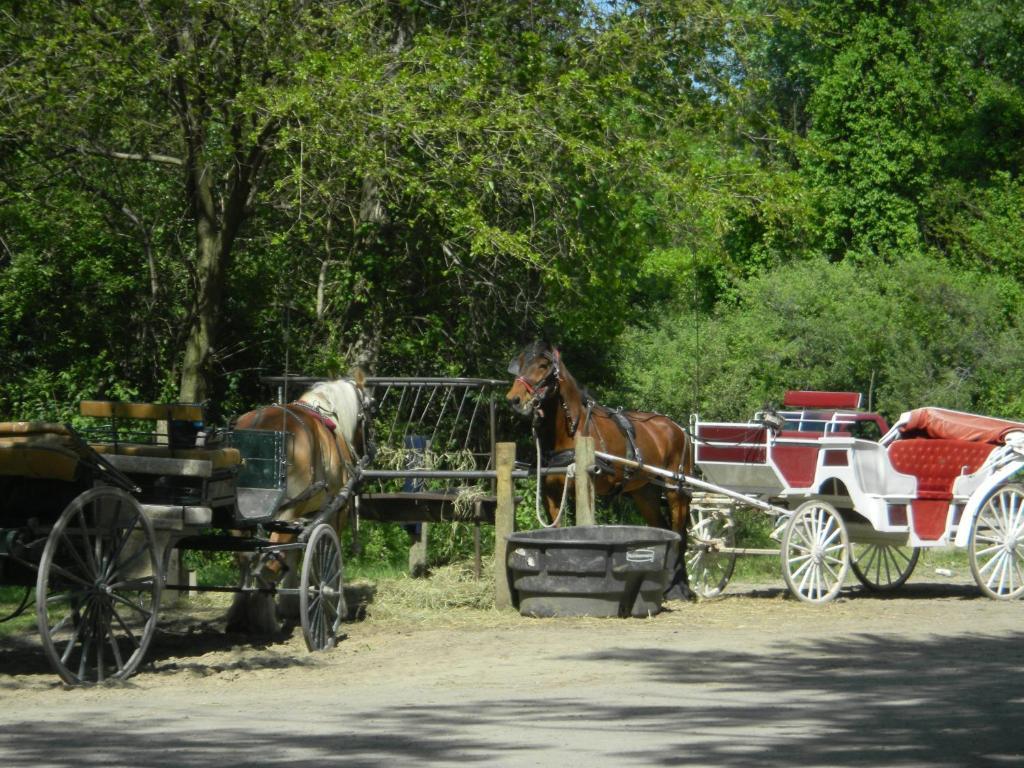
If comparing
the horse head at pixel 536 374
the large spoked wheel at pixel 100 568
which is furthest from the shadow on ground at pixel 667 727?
the horse head at pixel 536 374

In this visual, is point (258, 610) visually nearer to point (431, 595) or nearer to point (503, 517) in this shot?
point (503, 517)

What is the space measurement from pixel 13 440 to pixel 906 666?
5.78 metres

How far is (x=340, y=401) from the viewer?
13.0 m

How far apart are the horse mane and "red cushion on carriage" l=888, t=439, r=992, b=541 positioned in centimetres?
540

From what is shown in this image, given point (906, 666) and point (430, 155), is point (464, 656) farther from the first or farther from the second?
point (430, 155)

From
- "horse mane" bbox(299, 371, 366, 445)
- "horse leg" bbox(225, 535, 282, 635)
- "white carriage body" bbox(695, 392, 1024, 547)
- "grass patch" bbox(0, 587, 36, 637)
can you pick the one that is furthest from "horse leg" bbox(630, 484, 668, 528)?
"grass patch" bbox(0, 587, 36, 637)

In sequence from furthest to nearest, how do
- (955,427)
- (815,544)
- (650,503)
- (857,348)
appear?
(857,348) < (650,503) < (955,427) < (815,544)

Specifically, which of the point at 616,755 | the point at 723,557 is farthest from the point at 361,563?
the point at 616,755

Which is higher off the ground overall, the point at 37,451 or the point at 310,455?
the point at 37,451

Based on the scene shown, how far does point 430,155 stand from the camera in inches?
602

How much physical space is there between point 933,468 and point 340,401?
5925mm

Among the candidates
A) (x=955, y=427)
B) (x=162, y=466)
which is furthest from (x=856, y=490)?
(x=162, y=466)

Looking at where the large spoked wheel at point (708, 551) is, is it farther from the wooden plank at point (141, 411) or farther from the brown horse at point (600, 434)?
the wooden plank at point (141, 411)

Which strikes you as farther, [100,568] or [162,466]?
[162,466]
